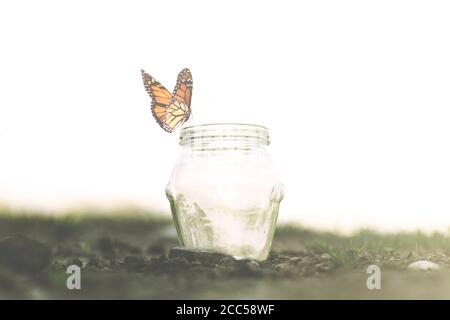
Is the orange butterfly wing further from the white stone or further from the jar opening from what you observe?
the white stone

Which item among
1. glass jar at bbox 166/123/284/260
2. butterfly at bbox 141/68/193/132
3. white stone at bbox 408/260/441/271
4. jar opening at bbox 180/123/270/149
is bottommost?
white stone at bbox 408/260/441/271

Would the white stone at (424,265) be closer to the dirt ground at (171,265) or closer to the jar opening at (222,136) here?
the dirt ground at (171,265)

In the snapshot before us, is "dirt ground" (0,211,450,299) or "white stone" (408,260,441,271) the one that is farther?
"white stone" (408,260,441,271)

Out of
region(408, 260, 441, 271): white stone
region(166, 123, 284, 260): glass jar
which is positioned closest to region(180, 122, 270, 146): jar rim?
region(166, 123, 284, 260): glass jar

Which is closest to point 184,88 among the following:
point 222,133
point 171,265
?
point 222,133

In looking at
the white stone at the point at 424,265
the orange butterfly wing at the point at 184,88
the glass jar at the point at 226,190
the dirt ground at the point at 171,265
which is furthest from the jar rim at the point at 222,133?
the white stone at the point at 424,265
